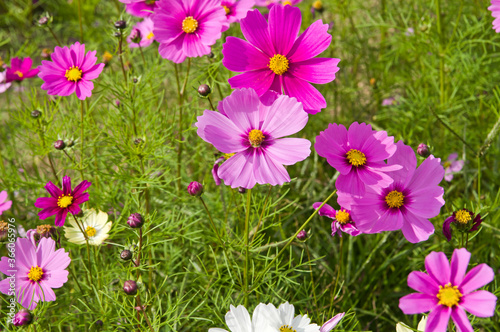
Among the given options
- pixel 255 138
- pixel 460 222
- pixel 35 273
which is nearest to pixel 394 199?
pixel 460 222

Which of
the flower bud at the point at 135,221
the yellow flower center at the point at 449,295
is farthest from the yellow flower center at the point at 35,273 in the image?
the yellow flower center at the point at 449,295

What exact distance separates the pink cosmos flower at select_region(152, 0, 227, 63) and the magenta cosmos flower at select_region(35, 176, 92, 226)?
1.20 ft

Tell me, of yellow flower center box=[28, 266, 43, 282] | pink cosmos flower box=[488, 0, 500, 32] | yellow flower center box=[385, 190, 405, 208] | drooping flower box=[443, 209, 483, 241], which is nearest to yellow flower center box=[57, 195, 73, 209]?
yellow flower center box=[28, 266, 43, 282]

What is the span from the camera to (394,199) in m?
0.82

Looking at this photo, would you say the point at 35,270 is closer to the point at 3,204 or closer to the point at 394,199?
the point at 3,204

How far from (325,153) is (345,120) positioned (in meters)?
1.12

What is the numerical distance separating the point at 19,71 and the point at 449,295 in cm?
127

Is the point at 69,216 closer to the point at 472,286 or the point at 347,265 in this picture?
the point at 347,265

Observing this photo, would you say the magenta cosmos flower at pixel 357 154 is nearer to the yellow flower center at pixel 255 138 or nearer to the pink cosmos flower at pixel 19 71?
the yellow flower center at pixel 255 138

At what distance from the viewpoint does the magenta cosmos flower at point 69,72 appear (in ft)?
3.52

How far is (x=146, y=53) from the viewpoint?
2324 mm

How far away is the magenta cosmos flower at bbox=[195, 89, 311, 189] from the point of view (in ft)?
2.51

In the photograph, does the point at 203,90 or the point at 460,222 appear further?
the point at 203,90

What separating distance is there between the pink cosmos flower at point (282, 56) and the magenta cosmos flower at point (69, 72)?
0.41 metres
